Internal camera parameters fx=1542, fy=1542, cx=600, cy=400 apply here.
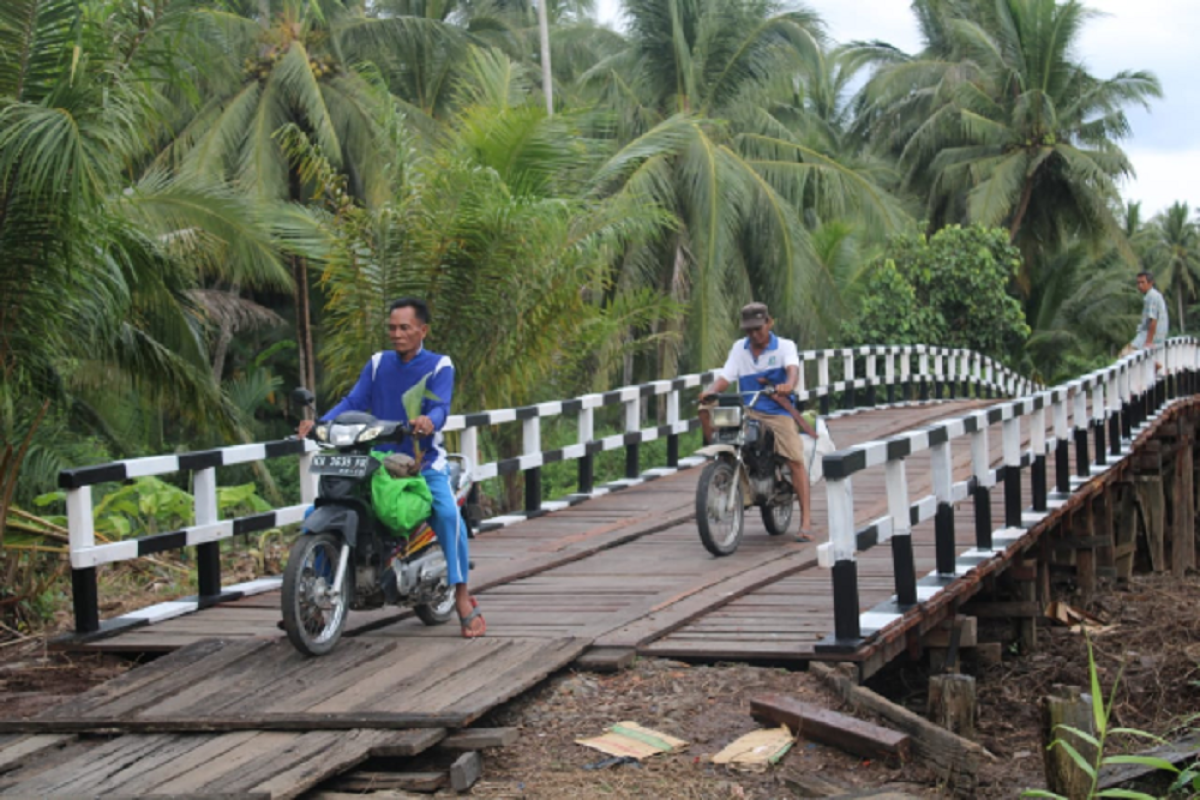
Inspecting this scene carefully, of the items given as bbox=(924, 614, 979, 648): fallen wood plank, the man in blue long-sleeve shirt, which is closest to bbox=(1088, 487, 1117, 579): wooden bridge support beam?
bbox=(924, 614, 979, 648): fallen wood plank

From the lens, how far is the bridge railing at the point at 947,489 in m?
7.50

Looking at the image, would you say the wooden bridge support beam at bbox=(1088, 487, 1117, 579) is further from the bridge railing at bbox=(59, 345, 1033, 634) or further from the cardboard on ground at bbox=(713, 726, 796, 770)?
the cardboard on ground at bbox=(713, 726, 796, 770)

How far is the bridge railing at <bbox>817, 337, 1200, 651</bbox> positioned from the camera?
750cm

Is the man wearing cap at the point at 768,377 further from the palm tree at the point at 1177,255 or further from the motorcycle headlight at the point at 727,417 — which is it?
the palm tree at the point at 1177,255

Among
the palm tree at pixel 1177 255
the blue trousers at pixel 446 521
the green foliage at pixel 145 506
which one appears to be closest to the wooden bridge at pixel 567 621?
the blue trousers at pixel 446 521

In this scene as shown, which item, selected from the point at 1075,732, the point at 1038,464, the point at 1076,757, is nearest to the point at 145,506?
the point at 1038,464

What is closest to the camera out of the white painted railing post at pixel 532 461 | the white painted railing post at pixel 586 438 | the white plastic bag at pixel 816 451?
the white plastic bag at pixel 816 451

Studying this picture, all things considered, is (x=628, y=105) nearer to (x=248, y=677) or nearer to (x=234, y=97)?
(x=234, y=97)

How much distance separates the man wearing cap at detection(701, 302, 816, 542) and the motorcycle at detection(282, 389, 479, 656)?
140 inches

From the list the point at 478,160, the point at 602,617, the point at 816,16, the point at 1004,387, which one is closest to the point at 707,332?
the point at 1004,387

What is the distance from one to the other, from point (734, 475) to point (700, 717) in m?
4.04

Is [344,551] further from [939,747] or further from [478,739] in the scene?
[939,747]

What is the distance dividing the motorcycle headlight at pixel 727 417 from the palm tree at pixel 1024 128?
92.5ft

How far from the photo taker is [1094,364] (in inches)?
1571
